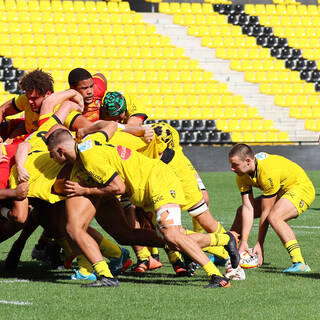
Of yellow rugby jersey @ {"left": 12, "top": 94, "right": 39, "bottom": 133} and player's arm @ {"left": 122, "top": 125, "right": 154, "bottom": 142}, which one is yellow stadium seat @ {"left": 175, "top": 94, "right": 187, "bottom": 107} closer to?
yellow rugby jersey @ {"left": 12, "top": 94, "right": 39, "bottom": 133}

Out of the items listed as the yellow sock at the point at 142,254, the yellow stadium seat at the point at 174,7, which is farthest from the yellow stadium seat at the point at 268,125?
the yellow sock at the point at 142,254

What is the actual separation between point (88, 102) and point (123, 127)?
650 mm

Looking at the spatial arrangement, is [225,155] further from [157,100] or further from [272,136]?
[157,100]

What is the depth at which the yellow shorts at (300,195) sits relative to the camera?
780 centimetres

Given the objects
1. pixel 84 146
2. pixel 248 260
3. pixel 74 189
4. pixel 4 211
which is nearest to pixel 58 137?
pixel 84 146

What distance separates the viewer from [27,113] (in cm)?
824

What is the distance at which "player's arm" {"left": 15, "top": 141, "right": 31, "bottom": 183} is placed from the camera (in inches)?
263

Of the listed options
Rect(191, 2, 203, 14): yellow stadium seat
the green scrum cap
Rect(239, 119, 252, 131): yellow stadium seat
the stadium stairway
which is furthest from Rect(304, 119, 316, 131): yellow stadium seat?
the green scrum cap

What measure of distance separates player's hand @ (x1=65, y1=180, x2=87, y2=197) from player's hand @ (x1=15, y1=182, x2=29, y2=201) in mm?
369

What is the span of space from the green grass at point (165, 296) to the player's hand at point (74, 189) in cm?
82

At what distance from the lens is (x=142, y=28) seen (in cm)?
2595

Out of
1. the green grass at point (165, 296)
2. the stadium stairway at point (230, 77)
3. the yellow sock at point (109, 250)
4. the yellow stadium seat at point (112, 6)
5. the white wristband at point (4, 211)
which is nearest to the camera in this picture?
the green grass at point (165, 296)

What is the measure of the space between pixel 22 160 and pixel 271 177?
259 centimetres

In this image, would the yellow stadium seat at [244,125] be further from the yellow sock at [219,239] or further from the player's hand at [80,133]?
the yellow sock at [219,239]
